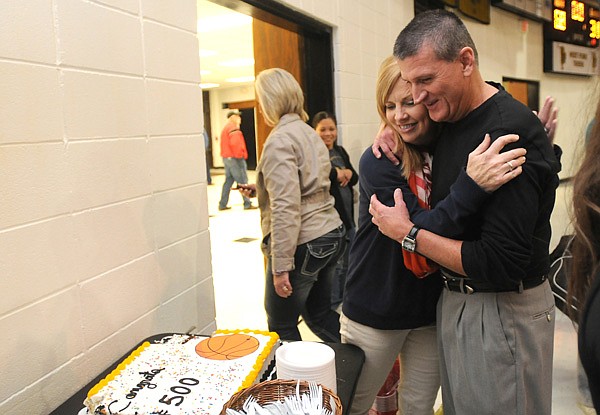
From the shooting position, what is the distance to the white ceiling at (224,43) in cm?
638

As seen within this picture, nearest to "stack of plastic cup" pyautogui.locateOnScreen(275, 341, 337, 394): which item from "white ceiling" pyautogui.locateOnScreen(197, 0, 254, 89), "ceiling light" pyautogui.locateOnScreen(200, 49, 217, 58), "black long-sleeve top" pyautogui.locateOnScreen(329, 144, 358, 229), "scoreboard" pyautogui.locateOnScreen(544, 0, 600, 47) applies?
"black long-sleeve top" pyautogui.locateOnScreen(329, 144, 358, 229)

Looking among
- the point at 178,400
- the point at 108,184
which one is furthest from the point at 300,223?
the point at 178,400

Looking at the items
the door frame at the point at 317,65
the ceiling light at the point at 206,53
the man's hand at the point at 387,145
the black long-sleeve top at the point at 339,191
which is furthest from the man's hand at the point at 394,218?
the ceiling light at the point at 206,53

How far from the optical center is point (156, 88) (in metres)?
1.72

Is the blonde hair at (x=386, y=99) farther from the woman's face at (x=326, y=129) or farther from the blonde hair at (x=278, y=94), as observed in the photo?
the woman's face at (x=326, y=129)

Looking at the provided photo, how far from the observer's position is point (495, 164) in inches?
46.0

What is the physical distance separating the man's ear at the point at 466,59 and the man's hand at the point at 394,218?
1.15 feet

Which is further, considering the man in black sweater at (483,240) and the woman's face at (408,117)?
the woman's face at (408,117)

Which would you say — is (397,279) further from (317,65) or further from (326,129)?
(317,65)

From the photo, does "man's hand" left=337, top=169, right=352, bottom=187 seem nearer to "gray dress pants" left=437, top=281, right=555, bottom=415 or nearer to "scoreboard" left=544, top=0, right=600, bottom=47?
"gray dress pants" left=437, top=281, right=555, bottom=415

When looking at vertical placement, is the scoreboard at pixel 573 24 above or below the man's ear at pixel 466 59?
above

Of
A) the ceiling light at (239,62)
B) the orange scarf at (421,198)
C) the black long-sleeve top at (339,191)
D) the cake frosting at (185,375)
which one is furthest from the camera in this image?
the ceiling light at (239,62)

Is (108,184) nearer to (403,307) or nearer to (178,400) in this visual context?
(178,400)

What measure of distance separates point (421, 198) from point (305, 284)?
1042 millimetres
